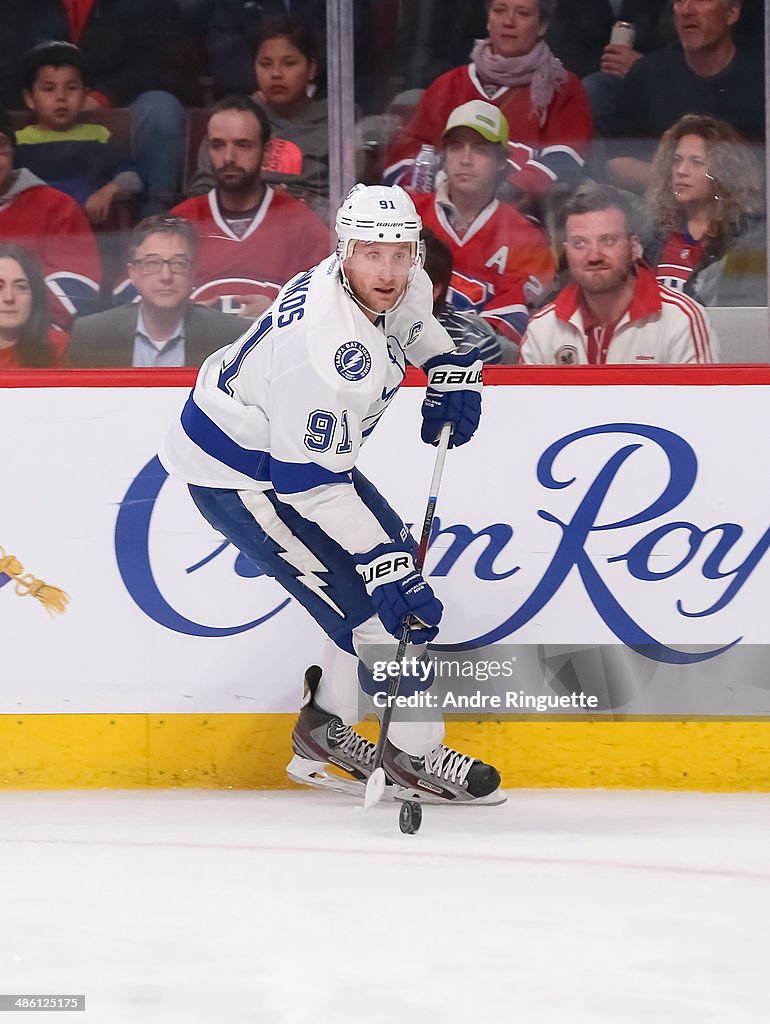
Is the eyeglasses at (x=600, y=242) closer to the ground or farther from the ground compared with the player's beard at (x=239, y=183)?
closer to the ground

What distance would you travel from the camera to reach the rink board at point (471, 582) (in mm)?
3305

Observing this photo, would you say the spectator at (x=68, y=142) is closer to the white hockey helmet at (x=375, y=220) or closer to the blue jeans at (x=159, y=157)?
the blue jeans at (x=159, y=157)

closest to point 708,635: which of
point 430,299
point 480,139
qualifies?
point 430,299

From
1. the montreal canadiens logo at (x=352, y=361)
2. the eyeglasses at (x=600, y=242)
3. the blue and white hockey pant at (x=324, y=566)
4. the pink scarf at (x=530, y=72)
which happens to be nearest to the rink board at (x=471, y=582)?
the blue and white hockey pant at (x=324, y=566)

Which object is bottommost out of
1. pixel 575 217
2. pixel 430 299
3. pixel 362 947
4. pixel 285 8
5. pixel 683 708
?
pixel 362 947

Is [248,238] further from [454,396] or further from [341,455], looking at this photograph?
[341,455]

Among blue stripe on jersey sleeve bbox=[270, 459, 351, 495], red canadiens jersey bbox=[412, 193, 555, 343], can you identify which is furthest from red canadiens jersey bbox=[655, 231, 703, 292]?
blue stripe on jersey sleeve bbox=[270, 459, 351, 495]

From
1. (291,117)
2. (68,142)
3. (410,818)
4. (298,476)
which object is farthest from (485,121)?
(410,818)

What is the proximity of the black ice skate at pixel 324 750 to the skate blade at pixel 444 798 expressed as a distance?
85 mm

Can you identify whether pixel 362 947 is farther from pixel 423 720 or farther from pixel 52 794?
pixel 52 794

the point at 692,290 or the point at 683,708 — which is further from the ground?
the point at 692,290

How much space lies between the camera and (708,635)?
331 centimetres

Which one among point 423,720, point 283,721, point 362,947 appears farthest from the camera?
point 283,721

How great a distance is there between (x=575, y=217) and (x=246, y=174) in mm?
875
